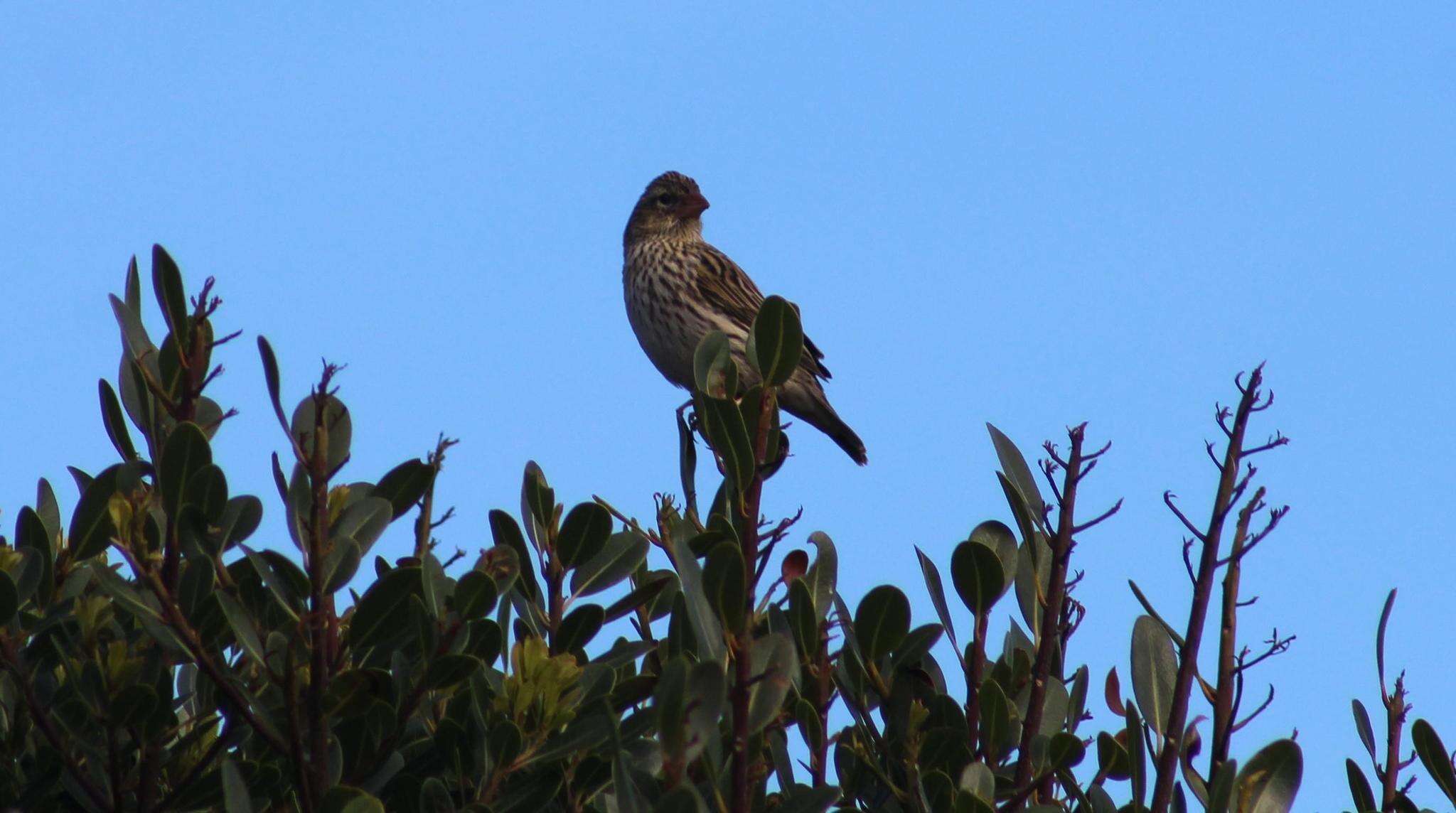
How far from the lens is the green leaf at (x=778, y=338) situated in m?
2.76

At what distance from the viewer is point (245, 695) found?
209 centimetres

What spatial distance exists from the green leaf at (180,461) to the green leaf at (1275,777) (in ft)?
4.63

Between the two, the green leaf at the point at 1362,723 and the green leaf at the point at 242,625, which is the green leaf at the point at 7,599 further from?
the green leaf at the point at 1362,723

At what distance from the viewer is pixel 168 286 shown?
2373 millimetres

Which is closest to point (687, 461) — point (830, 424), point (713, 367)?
point (713, 367)

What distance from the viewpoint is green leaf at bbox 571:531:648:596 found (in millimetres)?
2662

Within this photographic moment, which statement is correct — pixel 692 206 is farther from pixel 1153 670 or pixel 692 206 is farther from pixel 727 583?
pixel 727 583

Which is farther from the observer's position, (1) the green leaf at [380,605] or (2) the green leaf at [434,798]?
(1) the green leaf at [380,605]

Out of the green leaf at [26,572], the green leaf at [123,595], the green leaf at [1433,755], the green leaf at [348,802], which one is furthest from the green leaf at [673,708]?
the green leaf at [1433,755]

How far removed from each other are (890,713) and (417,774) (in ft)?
2.28

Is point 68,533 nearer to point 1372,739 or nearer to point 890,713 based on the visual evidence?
point 890,713

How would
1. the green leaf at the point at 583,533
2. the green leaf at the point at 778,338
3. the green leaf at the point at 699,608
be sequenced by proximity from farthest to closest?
1. the green leaf at the point at 778,338
2. the green leaf at the point at 583,533
3. the green leaf at the point at 699,608

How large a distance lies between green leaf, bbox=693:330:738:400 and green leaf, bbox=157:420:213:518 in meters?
0.89

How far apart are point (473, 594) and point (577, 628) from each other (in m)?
0.40
